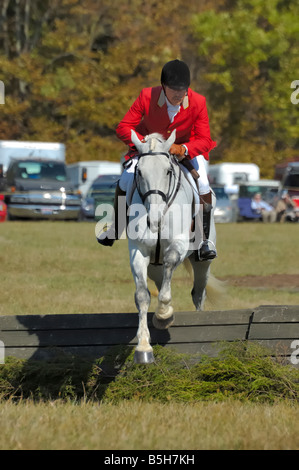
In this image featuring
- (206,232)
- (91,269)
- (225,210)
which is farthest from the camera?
(225,210)

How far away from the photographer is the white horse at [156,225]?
7074 millimetres

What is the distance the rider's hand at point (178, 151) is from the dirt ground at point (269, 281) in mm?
8779

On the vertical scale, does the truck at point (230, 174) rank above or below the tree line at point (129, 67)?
below

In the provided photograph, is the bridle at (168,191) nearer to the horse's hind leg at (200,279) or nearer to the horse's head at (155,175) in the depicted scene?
the horse's head at (155,175)

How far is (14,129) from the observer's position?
154 feet

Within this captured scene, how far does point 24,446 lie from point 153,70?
43.3 m

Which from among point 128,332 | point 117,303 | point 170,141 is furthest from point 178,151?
point 117,303

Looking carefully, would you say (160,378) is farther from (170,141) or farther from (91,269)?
(91,269)

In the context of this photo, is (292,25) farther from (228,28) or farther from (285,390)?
(285,390)

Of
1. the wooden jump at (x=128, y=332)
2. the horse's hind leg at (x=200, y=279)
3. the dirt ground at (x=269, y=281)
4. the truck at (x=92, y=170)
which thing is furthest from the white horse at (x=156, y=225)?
the truck at (x=92, y=170)

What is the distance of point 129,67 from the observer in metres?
46.6

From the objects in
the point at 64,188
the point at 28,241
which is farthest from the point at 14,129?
the point at 28,241

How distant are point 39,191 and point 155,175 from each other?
25073 millimetres

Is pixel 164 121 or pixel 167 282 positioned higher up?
pixel 164 121
